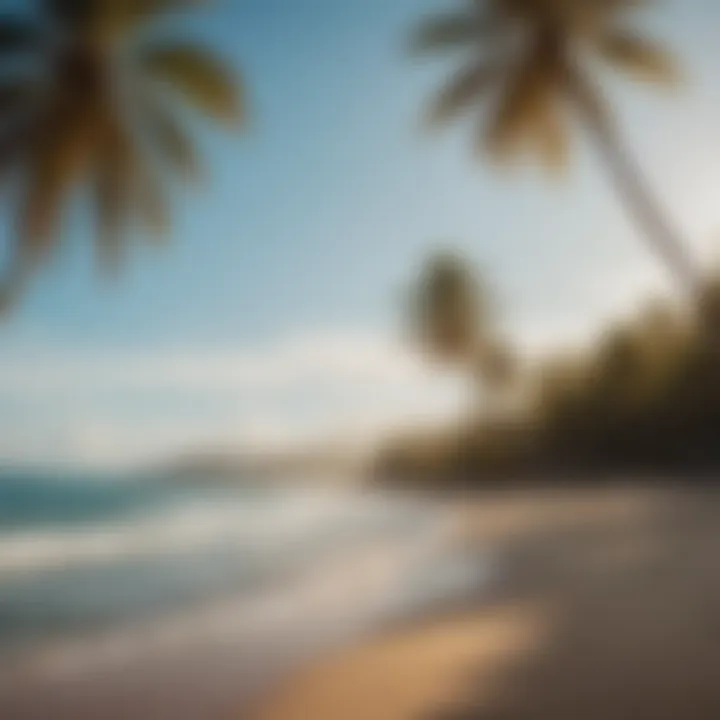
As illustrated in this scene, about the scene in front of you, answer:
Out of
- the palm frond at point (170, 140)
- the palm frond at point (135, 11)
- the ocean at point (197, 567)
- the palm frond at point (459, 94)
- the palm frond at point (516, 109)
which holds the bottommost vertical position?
the ocean at point (197, 567)

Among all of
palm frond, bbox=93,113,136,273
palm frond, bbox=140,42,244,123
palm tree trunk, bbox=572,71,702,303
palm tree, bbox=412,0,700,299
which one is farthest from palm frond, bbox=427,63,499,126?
palm frond, bbox=93,113,136,273

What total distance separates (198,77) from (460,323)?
48 centimetres

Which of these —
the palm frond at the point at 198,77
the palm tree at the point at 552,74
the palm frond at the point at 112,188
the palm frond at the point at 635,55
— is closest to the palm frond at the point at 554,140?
the palm tree at the point at 552,74

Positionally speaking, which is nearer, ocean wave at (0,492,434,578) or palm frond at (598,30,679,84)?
ocean wave at (0,492,434,578)

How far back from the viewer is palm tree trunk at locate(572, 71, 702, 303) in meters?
1.20

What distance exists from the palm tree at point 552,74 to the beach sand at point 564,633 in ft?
1.14

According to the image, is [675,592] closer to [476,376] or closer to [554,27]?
[476,376]

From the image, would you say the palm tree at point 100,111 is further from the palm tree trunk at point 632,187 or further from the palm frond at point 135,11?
the palm tree trunk at point 632,187

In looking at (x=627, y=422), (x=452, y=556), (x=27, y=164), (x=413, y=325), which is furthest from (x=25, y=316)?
(x=627, y=422)

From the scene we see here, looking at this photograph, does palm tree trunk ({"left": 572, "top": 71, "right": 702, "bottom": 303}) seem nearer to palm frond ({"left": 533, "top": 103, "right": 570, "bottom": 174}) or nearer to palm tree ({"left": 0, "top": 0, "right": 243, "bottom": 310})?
palm frond ({"left": 533, "top": 103, "right": 570, "bottom": 174})

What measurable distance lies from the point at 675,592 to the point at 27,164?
1012 mm

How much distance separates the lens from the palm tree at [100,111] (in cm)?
116

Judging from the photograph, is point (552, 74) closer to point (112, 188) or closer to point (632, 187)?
point (632, 187)

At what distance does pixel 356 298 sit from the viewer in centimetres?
118
